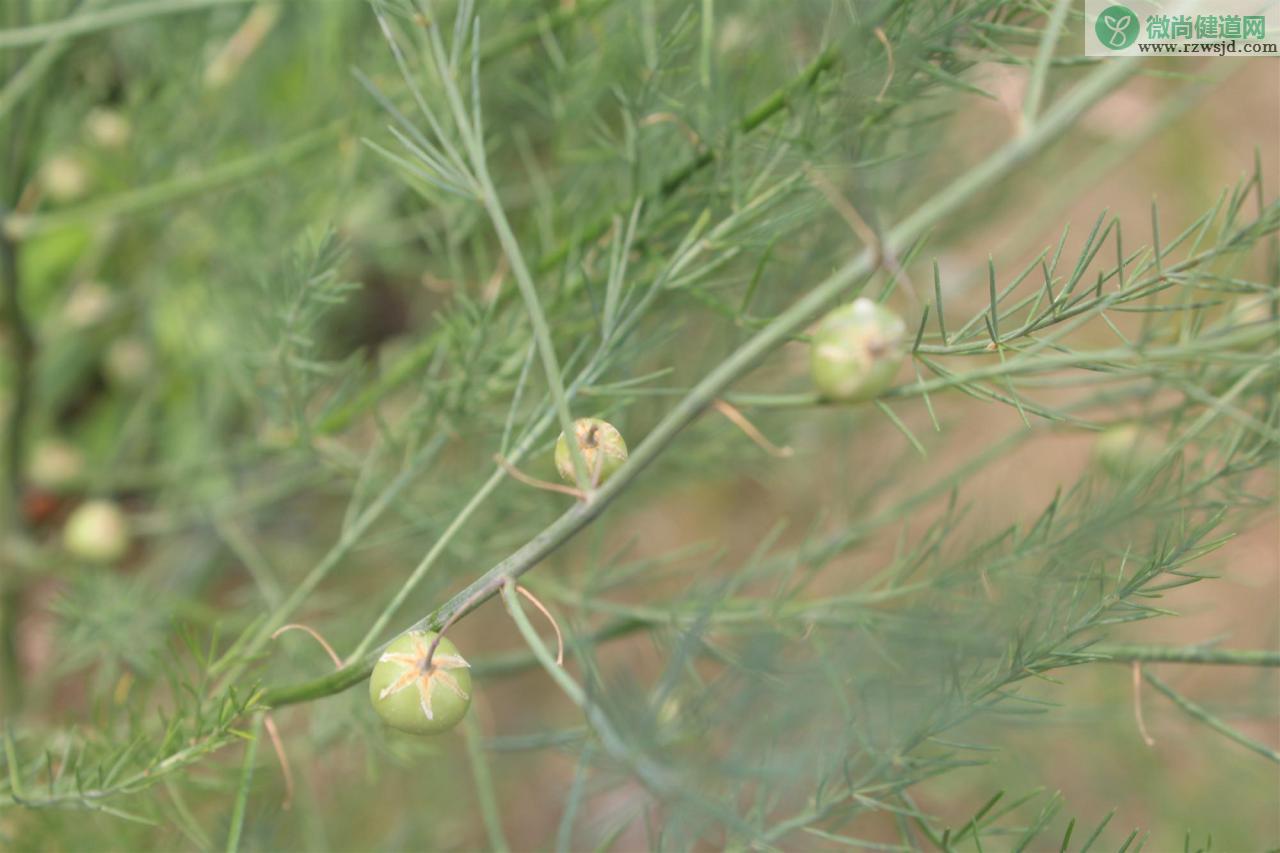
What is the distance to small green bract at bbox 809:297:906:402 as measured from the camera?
0.82ft

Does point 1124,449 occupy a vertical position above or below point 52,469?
above

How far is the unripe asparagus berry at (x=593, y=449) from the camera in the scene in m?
0.30

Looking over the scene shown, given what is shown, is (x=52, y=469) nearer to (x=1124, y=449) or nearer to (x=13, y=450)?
(x=13, y=450)

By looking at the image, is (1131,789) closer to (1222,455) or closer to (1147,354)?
(1222,455)

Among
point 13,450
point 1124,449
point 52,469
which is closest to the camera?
point 1124,449

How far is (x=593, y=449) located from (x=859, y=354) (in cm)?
9

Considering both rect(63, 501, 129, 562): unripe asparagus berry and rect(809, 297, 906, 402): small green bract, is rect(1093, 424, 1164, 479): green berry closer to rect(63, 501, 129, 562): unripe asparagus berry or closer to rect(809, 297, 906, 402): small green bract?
rect(809, 297, 906, 402): small green bract

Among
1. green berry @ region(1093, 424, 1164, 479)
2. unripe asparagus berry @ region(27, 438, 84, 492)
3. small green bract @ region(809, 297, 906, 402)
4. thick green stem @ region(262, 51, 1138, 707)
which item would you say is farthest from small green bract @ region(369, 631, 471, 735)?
unripe asparagus berry @ region(27, 438, 84, 492)

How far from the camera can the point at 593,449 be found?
0.30 meters

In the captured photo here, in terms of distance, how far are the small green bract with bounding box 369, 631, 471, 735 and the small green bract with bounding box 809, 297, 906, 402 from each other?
0.13 metres

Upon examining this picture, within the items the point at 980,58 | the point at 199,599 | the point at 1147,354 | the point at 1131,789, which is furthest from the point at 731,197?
the point at 1131,789

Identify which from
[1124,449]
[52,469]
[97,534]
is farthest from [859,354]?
[52,469]

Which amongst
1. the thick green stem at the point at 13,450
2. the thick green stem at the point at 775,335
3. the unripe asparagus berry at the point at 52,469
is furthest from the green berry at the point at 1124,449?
the unripe asparagus berry at the point at 52,469

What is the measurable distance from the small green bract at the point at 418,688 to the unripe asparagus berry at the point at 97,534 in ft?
1.56
